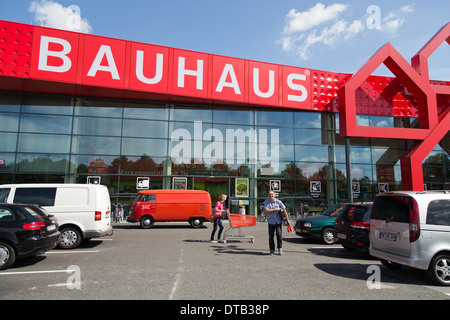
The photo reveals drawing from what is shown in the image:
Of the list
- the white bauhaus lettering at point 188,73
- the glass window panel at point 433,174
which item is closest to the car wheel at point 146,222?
the white bauhaus lettering at point 188,73

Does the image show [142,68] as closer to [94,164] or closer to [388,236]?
[94,164]

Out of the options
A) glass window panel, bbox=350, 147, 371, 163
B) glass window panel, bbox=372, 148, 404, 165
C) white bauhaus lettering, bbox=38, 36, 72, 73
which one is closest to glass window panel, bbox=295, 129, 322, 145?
glass window panel, bbox=350, 147, 371, 163

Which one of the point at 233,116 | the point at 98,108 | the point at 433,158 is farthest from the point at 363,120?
the point at 98,108

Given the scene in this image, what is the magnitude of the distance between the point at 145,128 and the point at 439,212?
18.1 meters

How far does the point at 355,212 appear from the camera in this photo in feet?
27.7

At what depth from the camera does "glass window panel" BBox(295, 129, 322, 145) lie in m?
22.2

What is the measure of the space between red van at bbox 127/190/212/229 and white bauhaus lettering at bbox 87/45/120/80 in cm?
791

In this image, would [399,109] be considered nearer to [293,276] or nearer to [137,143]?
[137,143]

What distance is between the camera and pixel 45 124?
62.8 feet

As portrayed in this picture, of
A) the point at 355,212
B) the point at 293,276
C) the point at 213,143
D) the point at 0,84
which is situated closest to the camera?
the point at 293,276

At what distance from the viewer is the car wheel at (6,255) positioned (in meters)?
6.09

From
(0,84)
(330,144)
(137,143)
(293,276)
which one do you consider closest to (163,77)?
(137,143)
